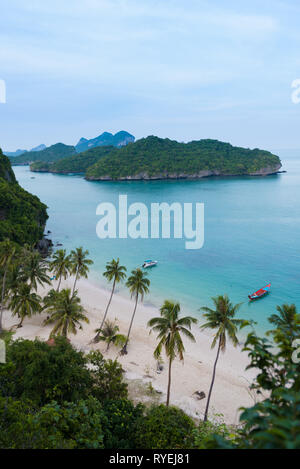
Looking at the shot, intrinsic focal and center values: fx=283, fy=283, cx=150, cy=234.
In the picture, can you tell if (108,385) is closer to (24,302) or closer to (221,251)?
(24,302)

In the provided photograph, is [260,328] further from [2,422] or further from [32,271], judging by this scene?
[2,422]

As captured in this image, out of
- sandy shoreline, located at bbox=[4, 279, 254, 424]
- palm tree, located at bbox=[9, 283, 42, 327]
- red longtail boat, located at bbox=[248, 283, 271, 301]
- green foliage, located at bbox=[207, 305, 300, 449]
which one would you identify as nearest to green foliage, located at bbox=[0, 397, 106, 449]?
green foliage, located at bbox=[207, 305, 300, 449]

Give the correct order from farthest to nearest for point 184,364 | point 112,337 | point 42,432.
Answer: point 112,337
point 184,364
point 42,432

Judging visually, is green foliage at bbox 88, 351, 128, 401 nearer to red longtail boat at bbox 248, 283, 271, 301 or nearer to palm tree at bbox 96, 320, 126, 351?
palm tree at bbox 96, 320, 126, 351

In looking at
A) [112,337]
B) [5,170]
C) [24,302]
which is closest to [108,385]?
[112,337]

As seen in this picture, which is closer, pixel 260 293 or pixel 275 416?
pixel 275 416
